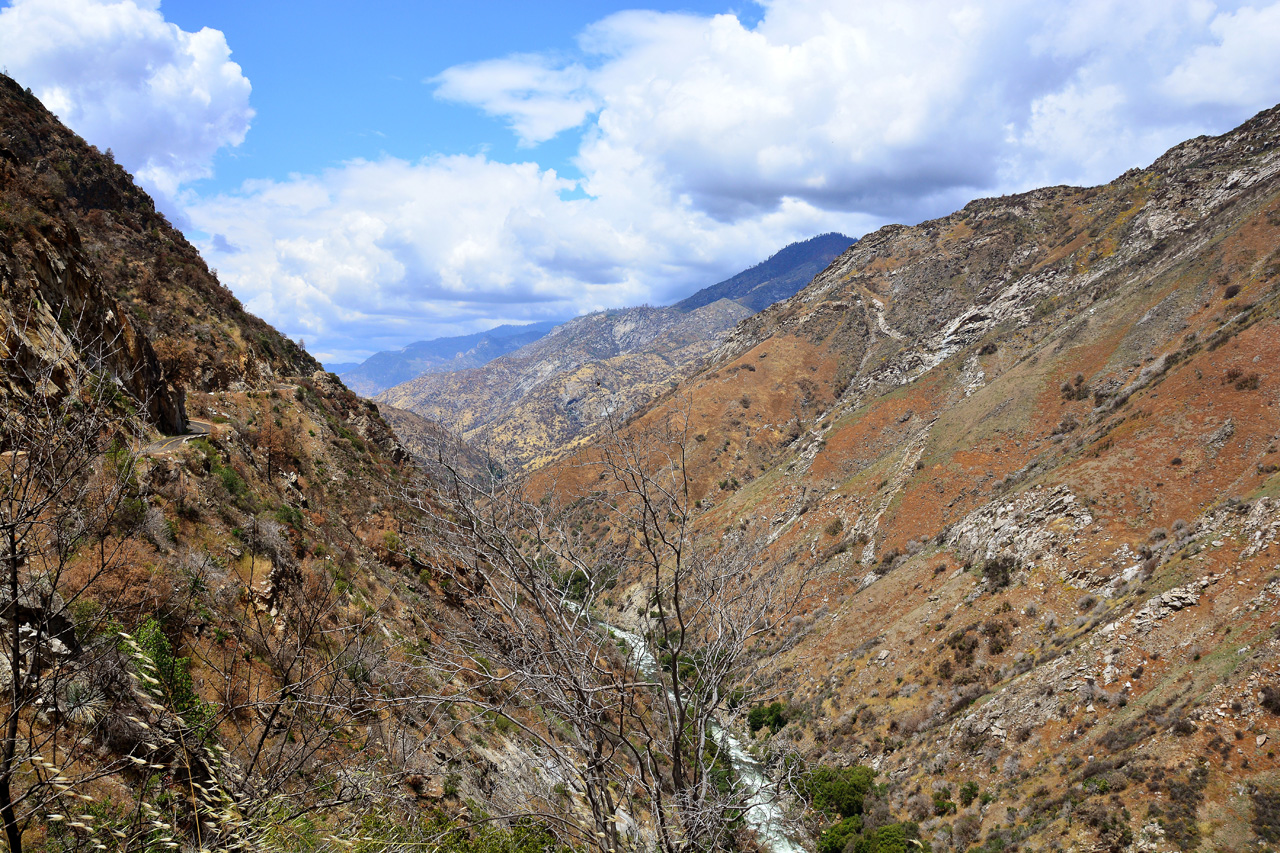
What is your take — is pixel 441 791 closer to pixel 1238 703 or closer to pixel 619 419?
pixel 619 419

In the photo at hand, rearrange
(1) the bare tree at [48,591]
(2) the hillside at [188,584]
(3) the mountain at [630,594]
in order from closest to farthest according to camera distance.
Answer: (1) the bare tree at [48,591] < (2) the hillside at [188,584] < (3) the mountain at [630,594]

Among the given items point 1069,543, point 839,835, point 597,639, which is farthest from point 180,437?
point 1069,543

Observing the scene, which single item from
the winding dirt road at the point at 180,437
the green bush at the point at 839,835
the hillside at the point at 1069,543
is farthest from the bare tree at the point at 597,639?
the green bush at the point at 839,835

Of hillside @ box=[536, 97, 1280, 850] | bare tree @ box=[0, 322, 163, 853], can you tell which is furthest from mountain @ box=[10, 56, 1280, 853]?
hillside @ box=[536, 97, 1280, 850]

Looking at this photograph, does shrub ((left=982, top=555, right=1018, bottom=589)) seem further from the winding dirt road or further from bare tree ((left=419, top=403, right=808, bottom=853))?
the winding dirt road

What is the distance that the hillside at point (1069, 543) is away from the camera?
1717 centimetres

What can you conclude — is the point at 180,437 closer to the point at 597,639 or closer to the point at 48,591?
the point at 48,591

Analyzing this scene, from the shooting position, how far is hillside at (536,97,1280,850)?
56.3 ft

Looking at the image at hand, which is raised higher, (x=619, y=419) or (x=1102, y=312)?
(x=1102, y=312)

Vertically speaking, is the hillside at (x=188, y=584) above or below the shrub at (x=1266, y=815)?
above

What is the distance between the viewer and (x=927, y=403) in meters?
61.4

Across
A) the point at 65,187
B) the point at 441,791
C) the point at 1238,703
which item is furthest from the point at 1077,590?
the point at 65,187

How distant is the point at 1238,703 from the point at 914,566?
21.5m

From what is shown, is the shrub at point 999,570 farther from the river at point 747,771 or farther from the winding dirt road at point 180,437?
the winding dirt road at point 180,437
